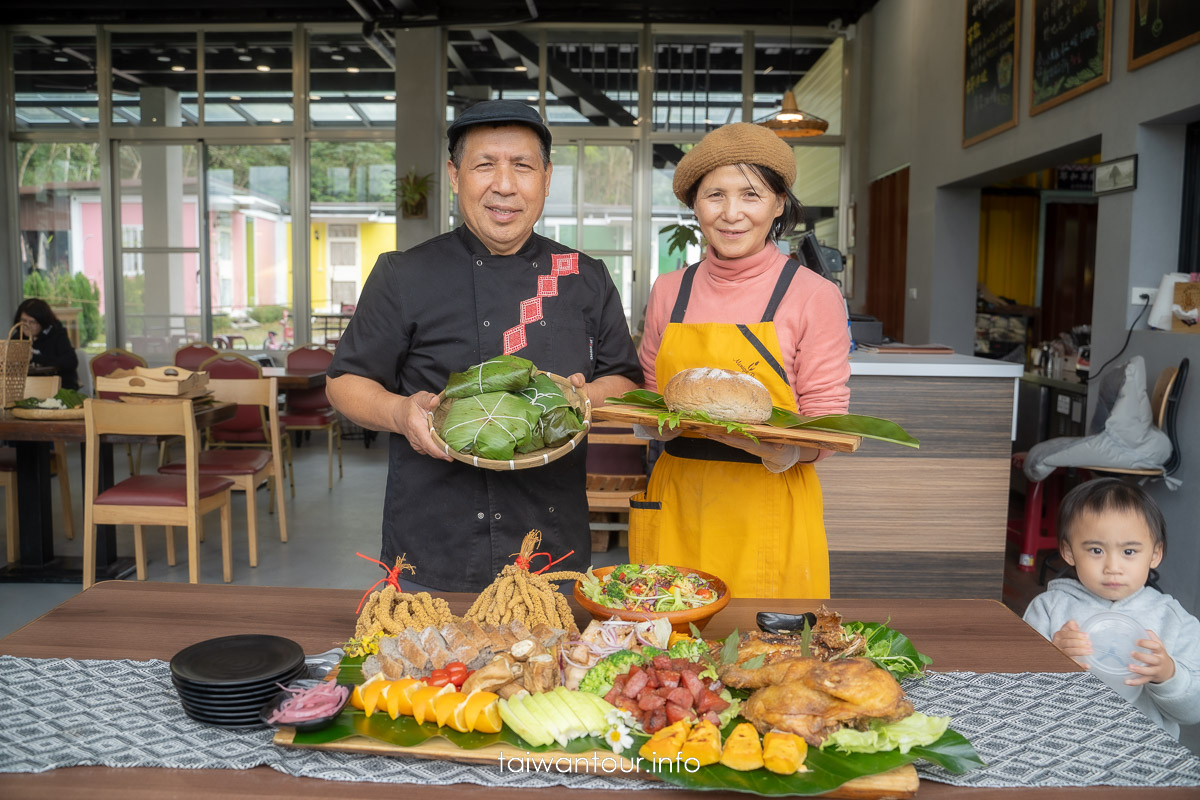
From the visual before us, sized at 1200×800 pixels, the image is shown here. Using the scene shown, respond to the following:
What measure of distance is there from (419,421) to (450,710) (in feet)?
1.86

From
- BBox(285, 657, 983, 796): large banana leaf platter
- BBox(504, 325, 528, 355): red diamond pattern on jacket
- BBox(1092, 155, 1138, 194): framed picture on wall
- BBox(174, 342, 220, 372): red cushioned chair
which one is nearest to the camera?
BBox(285, 657, 983, 796): large banana leaf platter

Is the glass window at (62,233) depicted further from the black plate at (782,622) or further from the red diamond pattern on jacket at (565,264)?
the black plate at (782,622)

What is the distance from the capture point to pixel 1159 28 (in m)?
4.27

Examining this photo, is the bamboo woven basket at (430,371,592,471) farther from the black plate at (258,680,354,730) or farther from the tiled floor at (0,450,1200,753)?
the tiled floor at (0,450,1200,753)

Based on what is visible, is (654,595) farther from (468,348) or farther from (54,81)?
(54,81)

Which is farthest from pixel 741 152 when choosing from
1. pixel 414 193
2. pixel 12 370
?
pixel 414 193

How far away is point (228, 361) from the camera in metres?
6.16

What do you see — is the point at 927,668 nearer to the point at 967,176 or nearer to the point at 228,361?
the point at 228,361

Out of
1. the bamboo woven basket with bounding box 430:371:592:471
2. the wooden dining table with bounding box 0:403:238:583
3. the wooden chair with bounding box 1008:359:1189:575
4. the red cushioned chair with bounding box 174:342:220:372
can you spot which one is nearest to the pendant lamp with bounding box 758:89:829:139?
the wooden chair with bounding box 1008:359:1189:575

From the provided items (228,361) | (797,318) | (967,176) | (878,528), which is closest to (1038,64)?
(967,176)

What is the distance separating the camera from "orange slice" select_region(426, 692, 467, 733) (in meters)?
1.03

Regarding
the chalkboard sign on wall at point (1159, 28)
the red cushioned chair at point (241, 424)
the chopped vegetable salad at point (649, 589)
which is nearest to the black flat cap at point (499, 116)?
the chopped vegetable salad at point (649, 589)

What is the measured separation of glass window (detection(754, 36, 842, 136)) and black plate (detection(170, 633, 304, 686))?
31.7ft

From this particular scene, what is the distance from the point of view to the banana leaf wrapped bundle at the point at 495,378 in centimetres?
150
